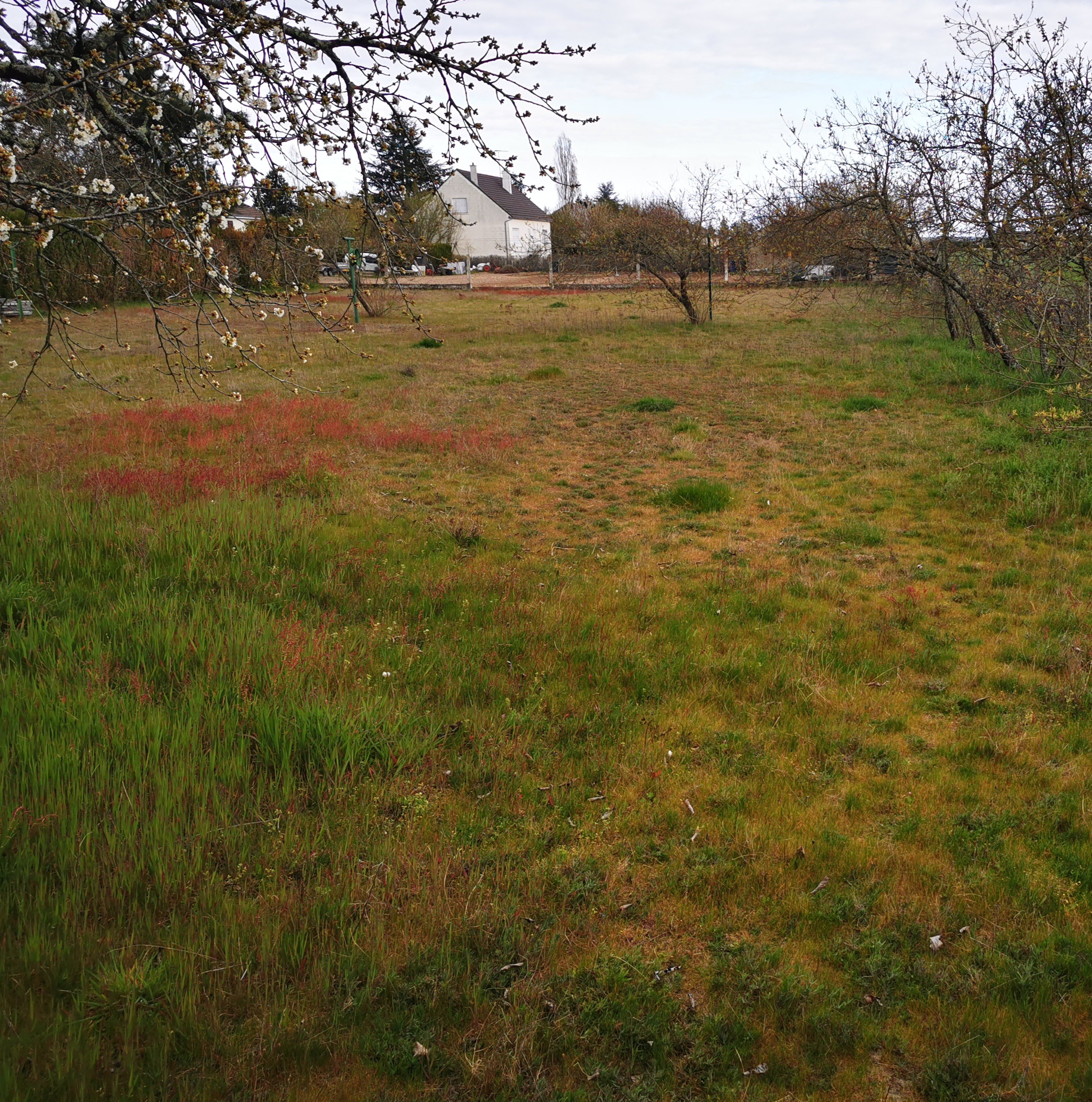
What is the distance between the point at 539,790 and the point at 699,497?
559cm

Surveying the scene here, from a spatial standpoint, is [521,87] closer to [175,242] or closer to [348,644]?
[175,242]

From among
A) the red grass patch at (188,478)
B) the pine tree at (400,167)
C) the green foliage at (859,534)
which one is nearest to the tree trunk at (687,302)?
the red grass patch at (188,478)

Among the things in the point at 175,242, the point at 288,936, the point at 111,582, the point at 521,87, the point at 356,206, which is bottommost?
the point at 288,936

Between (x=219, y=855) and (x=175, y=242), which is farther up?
(x=175, y=242)

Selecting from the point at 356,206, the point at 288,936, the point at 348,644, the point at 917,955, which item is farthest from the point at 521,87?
the point at 917,955

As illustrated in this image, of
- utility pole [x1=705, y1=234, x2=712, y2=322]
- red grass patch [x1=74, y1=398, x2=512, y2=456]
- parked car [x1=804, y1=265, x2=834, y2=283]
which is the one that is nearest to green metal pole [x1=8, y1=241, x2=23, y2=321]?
red grass patch [x1=74, y1=398, x2=512, y2=456]

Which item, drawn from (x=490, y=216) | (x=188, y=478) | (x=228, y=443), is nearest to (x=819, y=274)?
(x=228, y=443)

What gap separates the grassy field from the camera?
2.61 metres

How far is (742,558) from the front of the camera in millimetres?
7355

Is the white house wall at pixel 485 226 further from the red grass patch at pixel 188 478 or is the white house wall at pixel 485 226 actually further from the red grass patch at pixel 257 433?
the red grass patch at pixel 188 478

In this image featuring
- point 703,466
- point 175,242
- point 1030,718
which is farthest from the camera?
point 703,466

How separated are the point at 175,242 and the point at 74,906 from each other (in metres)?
3.36

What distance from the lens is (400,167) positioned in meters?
4.89

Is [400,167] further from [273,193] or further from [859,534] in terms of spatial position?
[859,534]
